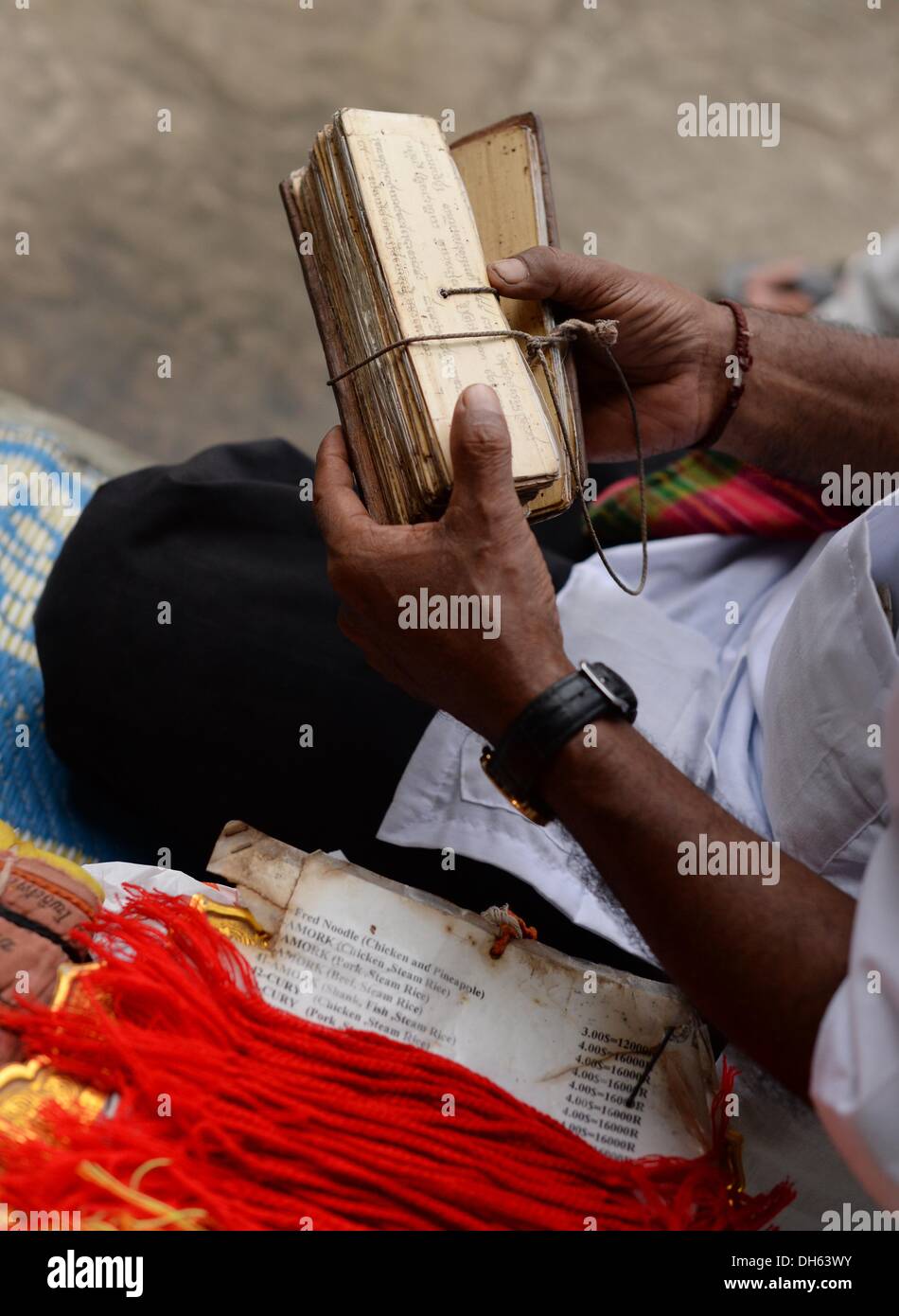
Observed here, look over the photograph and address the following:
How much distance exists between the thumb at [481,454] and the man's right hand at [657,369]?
279mm

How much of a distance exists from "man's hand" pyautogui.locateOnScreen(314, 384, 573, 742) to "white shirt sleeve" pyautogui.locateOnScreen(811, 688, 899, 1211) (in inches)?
10.0

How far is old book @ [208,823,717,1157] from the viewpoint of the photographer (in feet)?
2.66

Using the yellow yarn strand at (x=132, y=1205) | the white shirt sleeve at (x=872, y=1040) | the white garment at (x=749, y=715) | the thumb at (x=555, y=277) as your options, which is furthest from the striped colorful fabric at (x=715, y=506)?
the yellow yarn strand at (x=132, y=1205)

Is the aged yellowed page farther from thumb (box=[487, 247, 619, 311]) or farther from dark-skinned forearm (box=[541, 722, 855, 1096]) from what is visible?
dark-skinned forearm (box=[541, 722, 855, 1096])

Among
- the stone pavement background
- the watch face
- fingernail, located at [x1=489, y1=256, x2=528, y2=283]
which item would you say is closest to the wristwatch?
the watch face

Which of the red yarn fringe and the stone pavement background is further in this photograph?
the stone pavement background

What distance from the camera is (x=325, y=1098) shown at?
0.76 meters

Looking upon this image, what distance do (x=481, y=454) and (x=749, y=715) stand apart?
42 centimetres

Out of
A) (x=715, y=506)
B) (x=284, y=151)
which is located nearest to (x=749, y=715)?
(x=715, y=506)

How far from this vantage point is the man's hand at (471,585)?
776mm

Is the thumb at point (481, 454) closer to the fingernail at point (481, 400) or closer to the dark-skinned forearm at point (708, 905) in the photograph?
the fingernail at point (481, 400)

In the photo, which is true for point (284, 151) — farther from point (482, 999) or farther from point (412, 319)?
point (482, 999)

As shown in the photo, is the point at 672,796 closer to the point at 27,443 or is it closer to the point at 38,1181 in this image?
the point at 38,1181
